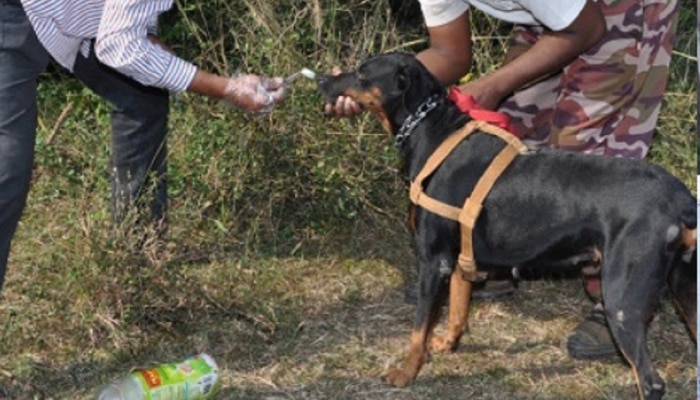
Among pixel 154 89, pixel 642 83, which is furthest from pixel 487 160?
pixel 154 89

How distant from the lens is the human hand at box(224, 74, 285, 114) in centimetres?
450

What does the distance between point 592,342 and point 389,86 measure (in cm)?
132

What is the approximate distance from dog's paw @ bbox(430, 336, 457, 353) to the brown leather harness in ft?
1.43

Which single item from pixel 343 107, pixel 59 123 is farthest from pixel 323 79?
pixel 59 123

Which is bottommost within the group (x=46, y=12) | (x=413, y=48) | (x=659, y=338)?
(x=659, y=338)

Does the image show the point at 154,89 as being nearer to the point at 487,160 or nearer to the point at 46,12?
the point at 46,12

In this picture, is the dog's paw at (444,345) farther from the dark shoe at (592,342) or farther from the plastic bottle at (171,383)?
the plastic bottle at (171,383)

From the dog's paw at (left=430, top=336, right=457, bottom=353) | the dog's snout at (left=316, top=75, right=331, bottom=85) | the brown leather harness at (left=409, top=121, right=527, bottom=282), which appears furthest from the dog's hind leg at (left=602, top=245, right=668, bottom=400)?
the dog's snout at (left=316, top=75, right=331, bottom=85)

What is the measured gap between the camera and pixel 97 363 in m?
4.67

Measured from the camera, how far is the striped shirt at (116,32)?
4.17 meters

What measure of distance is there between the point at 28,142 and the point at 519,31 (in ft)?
6.86

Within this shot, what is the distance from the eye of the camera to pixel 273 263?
5570mm

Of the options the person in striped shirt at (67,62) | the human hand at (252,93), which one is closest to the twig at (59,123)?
the person in striped shirt at (67,62)

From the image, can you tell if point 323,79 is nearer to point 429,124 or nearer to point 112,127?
point 429,124
